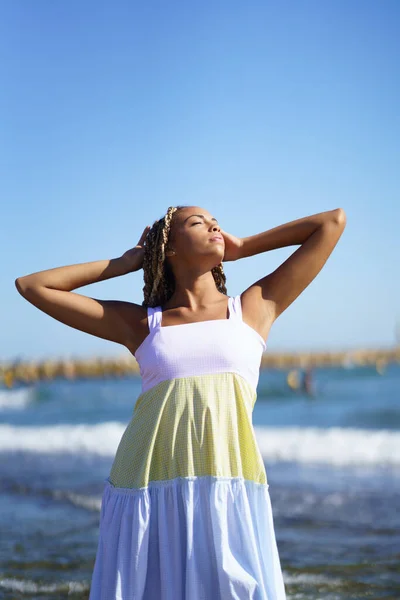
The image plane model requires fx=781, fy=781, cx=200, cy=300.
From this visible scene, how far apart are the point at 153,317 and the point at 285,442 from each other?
360 inches

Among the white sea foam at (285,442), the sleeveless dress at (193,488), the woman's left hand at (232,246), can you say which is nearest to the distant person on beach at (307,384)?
the white sea foam at (285,442)

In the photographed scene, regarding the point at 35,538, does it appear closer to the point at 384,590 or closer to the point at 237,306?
the point at 384,590

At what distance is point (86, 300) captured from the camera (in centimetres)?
233

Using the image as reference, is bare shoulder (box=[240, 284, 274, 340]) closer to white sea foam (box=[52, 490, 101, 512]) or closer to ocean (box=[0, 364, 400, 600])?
ocean (box=[0, 364, 400, 600])

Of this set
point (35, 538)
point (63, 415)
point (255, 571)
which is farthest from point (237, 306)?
point (63, 415)

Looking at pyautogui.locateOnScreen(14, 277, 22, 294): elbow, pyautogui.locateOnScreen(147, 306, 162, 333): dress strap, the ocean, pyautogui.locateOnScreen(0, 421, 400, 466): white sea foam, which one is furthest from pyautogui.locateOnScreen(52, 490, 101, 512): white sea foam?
pyautogui.locateOnScreen(147, 306, 162, 333): dress strap

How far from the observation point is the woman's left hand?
238 cm

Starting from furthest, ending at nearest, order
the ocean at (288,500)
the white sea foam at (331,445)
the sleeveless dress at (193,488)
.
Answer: the white sea foam at (331,445) < the ocean at (288,500) < the sleeveless dress at (193,488)

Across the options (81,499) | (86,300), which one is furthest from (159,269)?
(81,499)

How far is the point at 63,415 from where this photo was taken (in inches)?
725

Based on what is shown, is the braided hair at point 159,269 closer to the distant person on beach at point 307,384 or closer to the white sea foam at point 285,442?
the white sea foam at point 285,442

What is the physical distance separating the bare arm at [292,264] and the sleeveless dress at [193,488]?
0.40 feet

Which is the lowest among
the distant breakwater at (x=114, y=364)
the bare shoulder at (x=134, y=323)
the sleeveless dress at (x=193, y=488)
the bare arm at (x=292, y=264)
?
the sleeveless dress at (x=193, y=488)

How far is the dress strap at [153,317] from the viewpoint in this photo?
2268mm
